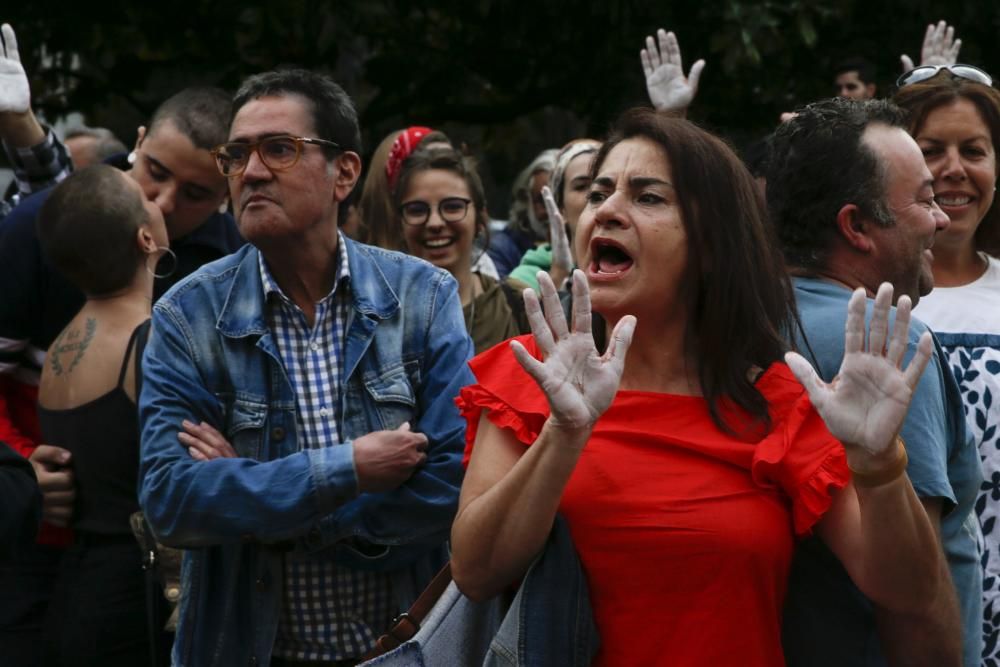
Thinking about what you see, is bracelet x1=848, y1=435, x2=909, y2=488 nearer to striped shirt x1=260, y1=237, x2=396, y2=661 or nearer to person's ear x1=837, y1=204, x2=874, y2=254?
person's ear x1=837, y1=204, x2=874, y2=254

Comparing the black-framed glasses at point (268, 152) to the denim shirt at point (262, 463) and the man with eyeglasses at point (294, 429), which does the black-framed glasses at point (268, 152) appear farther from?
the denim shirt at point (262, 463)

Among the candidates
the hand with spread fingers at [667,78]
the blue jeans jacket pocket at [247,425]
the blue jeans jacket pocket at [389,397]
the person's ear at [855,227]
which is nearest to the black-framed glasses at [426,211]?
the hand with spread fingers at [667,78]

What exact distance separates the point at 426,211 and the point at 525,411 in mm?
2980

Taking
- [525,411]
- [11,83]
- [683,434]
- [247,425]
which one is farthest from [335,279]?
[11,83]

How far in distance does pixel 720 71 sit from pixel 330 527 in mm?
7030

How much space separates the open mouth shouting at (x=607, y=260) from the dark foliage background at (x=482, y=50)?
5.81 meters

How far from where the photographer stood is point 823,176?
337 cm

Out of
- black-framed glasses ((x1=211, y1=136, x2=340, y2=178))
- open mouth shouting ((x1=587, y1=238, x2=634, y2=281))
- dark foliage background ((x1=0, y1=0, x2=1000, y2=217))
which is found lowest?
dark foliage background ((x1=0, y1=0, x2=1000, y2=217))

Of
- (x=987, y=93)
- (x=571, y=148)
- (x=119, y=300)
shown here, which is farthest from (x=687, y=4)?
(x=119, y=300)

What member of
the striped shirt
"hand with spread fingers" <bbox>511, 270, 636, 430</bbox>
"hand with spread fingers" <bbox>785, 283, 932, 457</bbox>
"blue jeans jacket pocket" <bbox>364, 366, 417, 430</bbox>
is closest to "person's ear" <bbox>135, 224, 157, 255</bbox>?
the striped shirt

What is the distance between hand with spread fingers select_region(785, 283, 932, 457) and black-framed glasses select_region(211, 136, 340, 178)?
1.66m

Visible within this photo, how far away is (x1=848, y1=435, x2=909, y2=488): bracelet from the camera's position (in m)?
2.60

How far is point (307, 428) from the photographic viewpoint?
3.61 meters

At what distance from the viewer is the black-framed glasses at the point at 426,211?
5750mm
